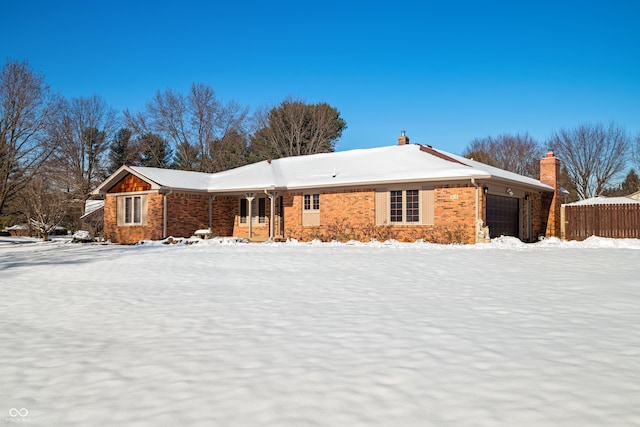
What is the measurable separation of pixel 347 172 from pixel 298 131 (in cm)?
2067

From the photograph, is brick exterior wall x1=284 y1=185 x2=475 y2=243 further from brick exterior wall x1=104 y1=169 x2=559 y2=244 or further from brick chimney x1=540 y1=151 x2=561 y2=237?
brick chimney x1=540 y1=151 x2=561 y2=237

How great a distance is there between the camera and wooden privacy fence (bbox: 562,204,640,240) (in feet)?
70.3

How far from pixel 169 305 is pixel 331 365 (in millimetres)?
3808

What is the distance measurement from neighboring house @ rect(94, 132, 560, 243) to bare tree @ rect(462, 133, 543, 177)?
76.6ft

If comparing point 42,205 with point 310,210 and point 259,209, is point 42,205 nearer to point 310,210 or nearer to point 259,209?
point 259,209

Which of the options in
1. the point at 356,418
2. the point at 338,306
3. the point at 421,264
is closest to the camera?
the point at 356,418

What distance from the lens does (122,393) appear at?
3596 millimetres

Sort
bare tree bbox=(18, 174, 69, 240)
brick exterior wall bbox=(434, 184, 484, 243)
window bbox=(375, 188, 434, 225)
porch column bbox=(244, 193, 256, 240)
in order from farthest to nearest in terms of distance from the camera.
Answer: bare tree bbox=(18, 174, 69, 240) → porch column bbox=(244, 193, 256, 240) → window bbox=(375, 188, 434, 225) → brick exterior wall bbox=(434, 184, 484, 243)

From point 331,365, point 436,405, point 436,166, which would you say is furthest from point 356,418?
point 436,166

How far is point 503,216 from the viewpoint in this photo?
20188mm

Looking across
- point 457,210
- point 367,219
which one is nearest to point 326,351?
point 457,210

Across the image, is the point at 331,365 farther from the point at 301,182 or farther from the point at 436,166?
the point at 301,182

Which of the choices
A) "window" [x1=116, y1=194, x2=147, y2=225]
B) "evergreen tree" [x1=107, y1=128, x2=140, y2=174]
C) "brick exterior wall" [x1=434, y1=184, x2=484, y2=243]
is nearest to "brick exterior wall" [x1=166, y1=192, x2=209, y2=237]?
"window" [x1=116, y1=194, x2=147, y2=225]

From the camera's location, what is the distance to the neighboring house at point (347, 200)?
1875 centimetres
